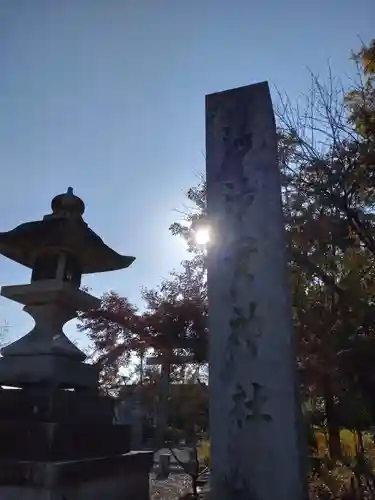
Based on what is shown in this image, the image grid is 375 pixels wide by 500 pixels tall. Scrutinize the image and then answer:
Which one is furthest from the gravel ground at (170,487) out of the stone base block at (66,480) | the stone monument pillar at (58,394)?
the stone base block at (66,480)

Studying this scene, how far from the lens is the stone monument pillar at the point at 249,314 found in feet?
9.45

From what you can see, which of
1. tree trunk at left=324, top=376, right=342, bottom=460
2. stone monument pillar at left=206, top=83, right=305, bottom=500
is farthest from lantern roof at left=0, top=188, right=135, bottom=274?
tree trunk at left=324, top=376, right=342, bottom=460

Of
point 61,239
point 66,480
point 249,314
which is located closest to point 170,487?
point 66,480

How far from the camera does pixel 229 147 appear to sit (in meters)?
3.61

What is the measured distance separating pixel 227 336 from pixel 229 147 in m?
1.61

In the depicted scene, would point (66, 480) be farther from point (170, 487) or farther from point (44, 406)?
point (170, 487)

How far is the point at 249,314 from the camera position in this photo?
3.16 meters

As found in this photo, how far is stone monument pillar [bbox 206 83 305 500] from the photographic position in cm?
288

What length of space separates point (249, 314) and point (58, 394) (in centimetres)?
196

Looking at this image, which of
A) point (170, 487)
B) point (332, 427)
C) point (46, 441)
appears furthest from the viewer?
point (170, 487)

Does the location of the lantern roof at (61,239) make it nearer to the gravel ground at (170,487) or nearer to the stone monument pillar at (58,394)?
the stone monument pillar at (58,394)

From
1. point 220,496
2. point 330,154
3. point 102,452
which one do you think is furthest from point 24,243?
point 330,154

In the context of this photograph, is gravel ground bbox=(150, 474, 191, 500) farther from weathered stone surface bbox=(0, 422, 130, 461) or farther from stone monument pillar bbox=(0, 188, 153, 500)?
weathered stone surface bbox=(0, 422, 130, 461)

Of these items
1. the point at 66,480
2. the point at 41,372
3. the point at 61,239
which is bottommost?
the point at 66,480
